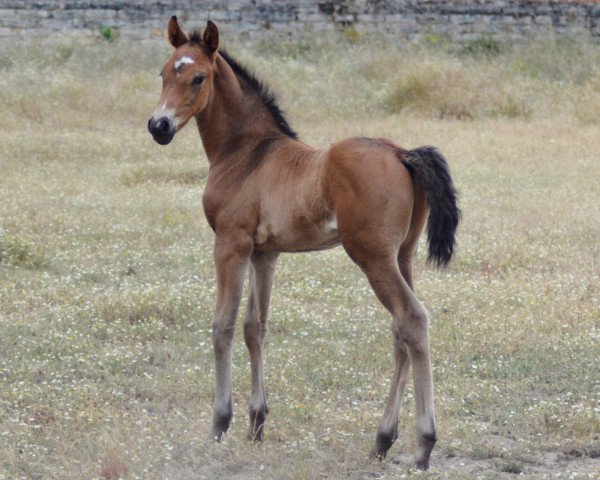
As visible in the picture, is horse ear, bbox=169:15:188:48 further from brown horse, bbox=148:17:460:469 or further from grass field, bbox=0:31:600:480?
grass field, bbox=0:31:600:480

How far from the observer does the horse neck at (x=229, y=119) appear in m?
5.70

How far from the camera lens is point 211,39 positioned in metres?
5.52

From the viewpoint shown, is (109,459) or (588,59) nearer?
(109,459)

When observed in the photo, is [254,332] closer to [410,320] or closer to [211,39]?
[410,320]

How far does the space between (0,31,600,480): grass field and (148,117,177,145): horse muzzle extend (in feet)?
5.10

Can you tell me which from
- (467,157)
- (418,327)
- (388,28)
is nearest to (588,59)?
(388,28)

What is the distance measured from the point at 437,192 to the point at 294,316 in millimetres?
3060

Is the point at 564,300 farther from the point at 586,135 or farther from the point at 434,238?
the point at 586,135

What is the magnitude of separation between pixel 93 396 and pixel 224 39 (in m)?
16.0

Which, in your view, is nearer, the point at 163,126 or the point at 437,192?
the point at 437,192

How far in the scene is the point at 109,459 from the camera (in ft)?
16.7

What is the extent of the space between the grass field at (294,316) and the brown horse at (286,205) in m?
0.48

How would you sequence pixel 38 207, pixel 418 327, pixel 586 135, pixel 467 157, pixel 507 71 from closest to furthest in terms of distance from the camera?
pixel 418 327, pixel 38 207, pixel 467 157, pixel 586 135, pixel 507 71

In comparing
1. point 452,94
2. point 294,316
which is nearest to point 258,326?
point 294,316
